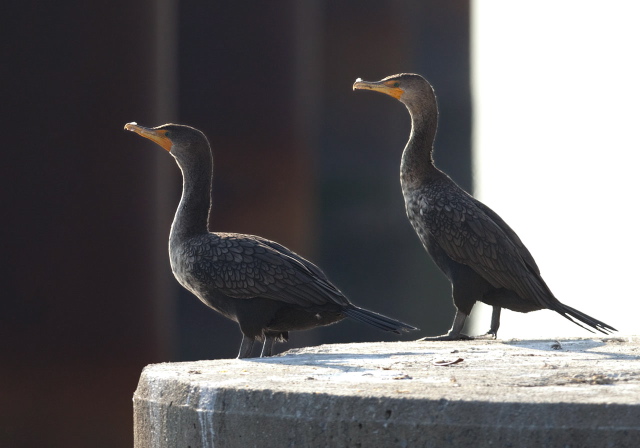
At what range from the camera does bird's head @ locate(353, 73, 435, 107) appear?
6039mm

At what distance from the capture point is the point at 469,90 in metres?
15.5

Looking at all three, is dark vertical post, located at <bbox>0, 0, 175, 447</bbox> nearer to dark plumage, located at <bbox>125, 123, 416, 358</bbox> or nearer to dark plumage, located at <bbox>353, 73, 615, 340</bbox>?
dark plumage, located at <bbox>125, 123, 416, 358</bbox>

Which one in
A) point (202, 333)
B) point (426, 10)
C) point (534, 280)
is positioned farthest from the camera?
point (426, 10)

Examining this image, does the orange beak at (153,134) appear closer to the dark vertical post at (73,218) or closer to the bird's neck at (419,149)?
the bird's neck at (419,149)

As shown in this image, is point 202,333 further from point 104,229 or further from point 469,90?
point 469,90

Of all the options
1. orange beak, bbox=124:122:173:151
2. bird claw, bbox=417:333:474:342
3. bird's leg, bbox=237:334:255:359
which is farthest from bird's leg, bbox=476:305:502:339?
orange beak, bbox=124:122:173:151

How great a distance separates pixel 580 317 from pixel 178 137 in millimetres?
2346

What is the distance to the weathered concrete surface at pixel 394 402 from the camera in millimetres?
3059

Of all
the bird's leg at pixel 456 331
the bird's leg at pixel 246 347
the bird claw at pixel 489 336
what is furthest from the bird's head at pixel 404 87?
the bird's leg at pixel 246 347

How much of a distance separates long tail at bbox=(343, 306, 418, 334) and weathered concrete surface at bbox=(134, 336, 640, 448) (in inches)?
19.3

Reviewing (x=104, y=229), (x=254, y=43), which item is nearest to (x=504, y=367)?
(x=104, y=229)

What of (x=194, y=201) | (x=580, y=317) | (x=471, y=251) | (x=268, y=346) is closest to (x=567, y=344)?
(x=580, y=317)

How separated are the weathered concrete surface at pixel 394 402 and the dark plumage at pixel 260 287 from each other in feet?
2.04

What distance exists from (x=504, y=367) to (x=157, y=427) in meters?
1.31
